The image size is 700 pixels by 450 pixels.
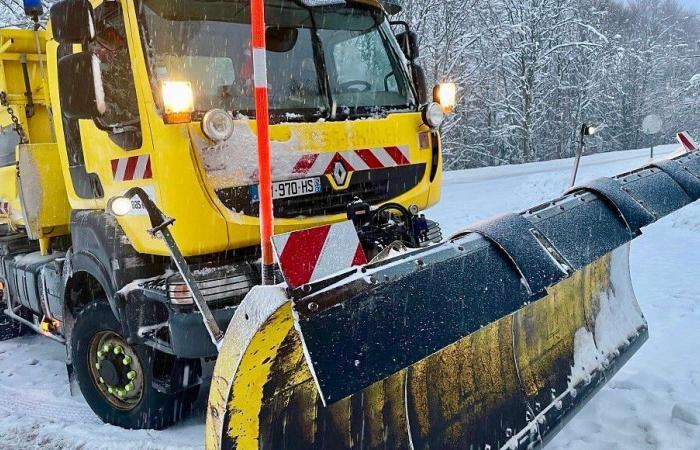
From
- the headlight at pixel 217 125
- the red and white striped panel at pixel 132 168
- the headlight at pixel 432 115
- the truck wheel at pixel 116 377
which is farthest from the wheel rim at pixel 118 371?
the headlight at pixel 432 115

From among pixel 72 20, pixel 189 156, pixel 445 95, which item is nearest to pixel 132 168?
pixel 189 156

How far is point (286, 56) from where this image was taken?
11.6ft

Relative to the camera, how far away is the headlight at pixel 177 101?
2.81m

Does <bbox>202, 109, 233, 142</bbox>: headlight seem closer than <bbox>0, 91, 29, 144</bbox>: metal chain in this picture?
Yes

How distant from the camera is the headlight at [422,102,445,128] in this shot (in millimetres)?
3889

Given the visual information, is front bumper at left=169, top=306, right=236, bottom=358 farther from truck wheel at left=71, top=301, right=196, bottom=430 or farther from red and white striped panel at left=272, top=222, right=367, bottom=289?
red and white striped panel at left=272, top=222, right=367, bottom=289

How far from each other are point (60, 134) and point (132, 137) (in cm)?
107

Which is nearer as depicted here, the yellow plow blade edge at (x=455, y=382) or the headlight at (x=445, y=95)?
the yellow plow blade edge at (x=455, y=382)

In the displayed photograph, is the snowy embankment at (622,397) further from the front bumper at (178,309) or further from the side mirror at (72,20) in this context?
the side mirror at (72,20)

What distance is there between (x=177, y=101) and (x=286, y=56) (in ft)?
3.05

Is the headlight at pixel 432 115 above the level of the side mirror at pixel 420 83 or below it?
below

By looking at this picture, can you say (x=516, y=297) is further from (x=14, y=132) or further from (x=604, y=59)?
(x=604, y=59)

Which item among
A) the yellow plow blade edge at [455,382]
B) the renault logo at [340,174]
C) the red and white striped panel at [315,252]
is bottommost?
the yellow plow blade edge at [455,382]

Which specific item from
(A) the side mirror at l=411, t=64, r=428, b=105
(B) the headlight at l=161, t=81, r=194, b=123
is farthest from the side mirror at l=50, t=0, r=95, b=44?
(A) the side mirror at l=411, t=64, r=428, b=105
